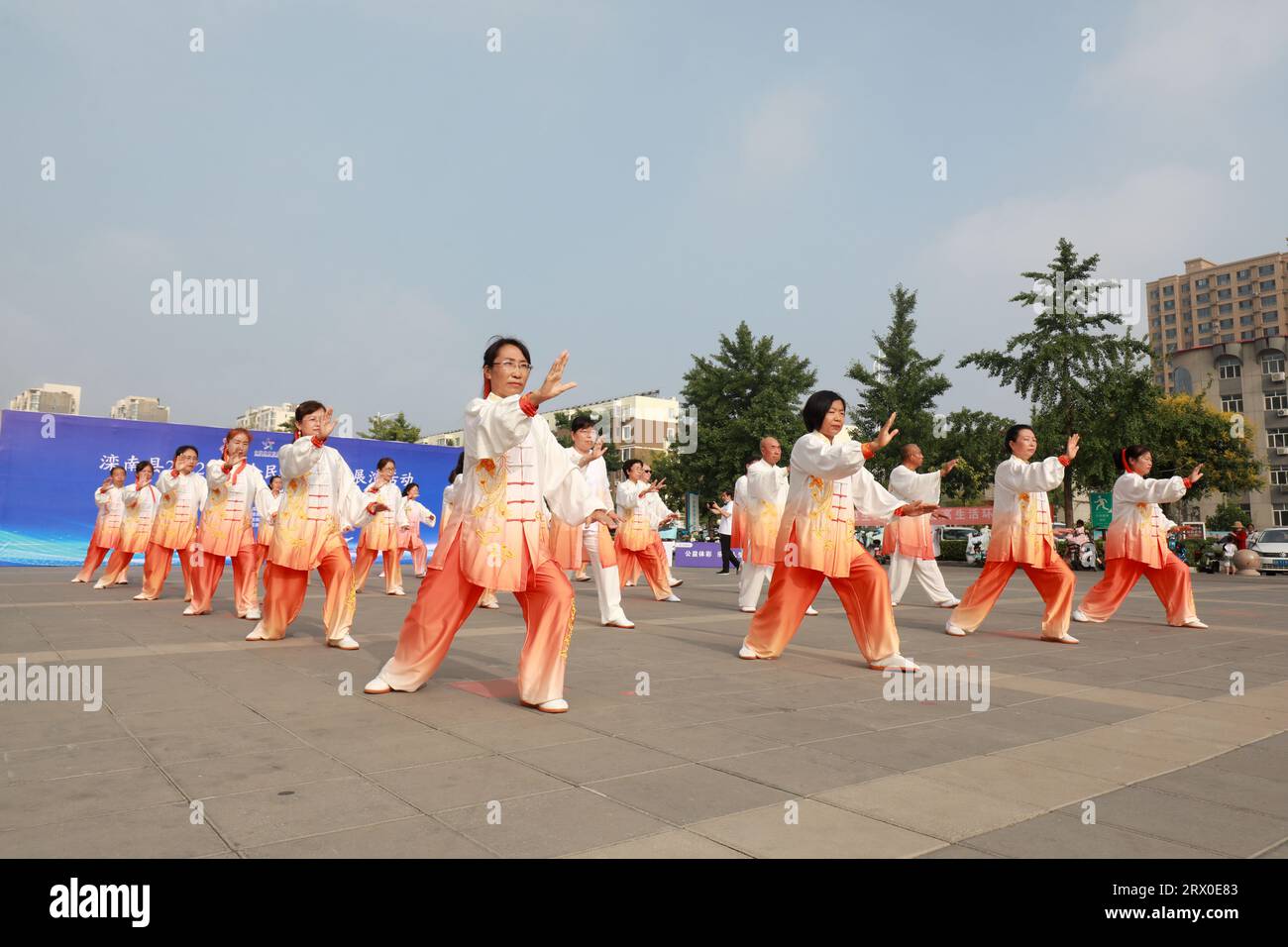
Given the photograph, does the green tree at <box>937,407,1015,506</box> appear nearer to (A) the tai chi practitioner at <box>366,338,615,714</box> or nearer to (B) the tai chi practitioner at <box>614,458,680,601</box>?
(B) the tai chi practitioner at <box>614,458,680,601</box>

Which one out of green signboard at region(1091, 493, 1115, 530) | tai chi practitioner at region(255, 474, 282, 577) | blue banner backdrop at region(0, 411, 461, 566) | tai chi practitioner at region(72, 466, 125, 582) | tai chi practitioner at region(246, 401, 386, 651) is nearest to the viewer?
tai chi practitioner at region(246, 401, 386, 651)

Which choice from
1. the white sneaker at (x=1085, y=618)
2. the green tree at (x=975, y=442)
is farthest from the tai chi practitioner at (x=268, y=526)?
the green tree at (x=975, y=442)

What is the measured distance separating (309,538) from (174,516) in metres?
5.05

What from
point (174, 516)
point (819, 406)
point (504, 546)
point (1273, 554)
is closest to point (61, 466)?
point (174, 516)

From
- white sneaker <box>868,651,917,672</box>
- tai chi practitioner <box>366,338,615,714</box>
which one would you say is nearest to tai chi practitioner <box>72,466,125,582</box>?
tai chi practitioner <box>366,338,615,714</box>

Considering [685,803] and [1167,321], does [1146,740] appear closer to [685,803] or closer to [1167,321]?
[685,803]

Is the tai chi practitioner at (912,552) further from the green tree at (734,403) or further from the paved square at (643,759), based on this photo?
the green tree at (734,403)

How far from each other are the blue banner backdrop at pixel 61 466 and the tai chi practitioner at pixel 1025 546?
1405 cm

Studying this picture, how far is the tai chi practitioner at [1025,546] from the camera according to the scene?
299 inches

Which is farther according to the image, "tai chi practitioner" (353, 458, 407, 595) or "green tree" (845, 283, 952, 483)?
"green tree" (845, 283, 952, 483)

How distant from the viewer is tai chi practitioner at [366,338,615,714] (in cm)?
441

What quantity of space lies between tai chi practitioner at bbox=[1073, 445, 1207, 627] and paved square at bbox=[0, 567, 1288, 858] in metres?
2.34
